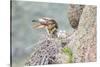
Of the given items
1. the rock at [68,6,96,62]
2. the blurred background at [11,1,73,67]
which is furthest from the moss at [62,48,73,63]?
the blurred background at [11,1,73,67]

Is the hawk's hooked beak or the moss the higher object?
the hawk's hooked beak

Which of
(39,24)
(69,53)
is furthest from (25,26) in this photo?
(69,53)

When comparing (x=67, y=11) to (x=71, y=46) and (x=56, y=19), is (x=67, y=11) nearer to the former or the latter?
(x=56, y=19)

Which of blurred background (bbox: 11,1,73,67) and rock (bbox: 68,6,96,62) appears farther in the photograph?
rock (bbox: 68,6,96,62)

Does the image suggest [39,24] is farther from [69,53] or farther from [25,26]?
[69,53]

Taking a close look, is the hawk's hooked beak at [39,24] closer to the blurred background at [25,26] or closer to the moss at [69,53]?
the blurred background at [25,26]

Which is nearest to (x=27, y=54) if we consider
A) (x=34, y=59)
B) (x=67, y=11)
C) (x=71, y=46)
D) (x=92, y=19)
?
(x=34, y=59)

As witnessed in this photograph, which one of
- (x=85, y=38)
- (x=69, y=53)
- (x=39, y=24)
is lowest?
(x=69, y=53)

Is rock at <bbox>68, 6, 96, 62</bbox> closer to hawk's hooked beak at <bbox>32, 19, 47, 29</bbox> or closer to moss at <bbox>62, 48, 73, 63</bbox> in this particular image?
moss at <bbox>62, 48, 73, 63</bbox>
